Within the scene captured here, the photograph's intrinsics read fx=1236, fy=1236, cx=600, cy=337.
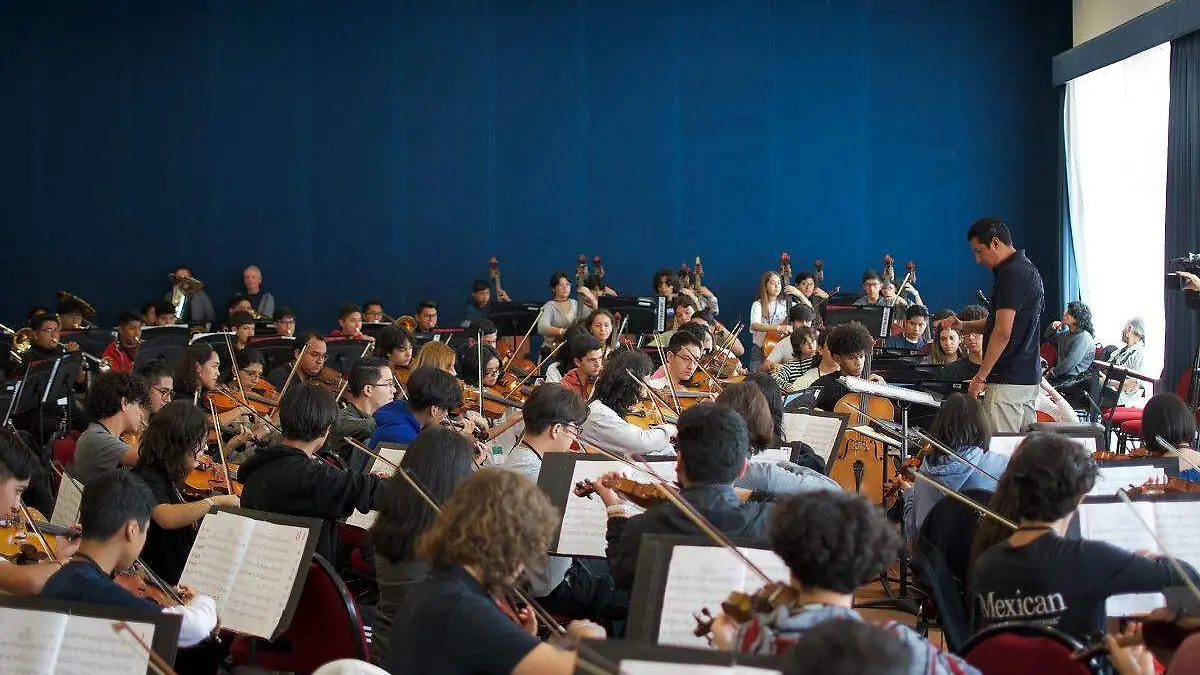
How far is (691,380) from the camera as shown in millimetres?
7102

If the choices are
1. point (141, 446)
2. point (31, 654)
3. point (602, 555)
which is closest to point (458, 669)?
point (31, 654)

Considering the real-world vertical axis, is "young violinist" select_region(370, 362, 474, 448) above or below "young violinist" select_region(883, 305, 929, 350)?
below

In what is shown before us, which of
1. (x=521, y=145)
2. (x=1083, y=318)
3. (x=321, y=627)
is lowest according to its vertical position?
(x=321, y=627)

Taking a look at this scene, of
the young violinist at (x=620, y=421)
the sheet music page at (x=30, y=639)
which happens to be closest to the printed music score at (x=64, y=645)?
the sheet music page at (x=30, y=639)

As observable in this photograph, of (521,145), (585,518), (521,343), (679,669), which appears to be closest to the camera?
(679,669)

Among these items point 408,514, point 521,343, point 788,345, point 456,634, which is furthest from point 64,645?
point 521,343

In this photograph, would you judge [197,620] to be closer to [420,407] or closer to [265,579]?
[265,579]

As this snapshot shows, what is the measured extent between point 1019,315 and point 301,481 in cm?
319

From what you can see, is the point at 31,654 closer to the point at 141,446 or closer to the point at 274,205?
the point at 141,446

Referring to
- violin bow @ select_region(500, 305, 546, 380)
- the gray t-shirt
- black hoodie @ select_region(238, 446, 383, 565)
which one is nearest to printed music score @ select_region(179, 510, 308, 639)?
black hoodie @ select_region(238, 446, 383, 565)

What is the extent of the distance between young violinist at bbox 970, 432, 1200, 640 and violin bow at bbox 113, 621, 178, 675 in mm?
1703

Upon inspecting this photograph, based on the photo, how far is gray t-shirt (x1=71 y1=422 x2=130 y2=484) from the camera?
443 centimetres

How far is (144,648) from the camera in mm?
2178

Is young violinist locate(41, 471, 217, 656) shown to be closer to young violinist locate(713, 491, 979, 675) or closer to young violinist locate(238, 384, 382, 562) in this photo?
young violinist locate(238, 384, 382, 562)
